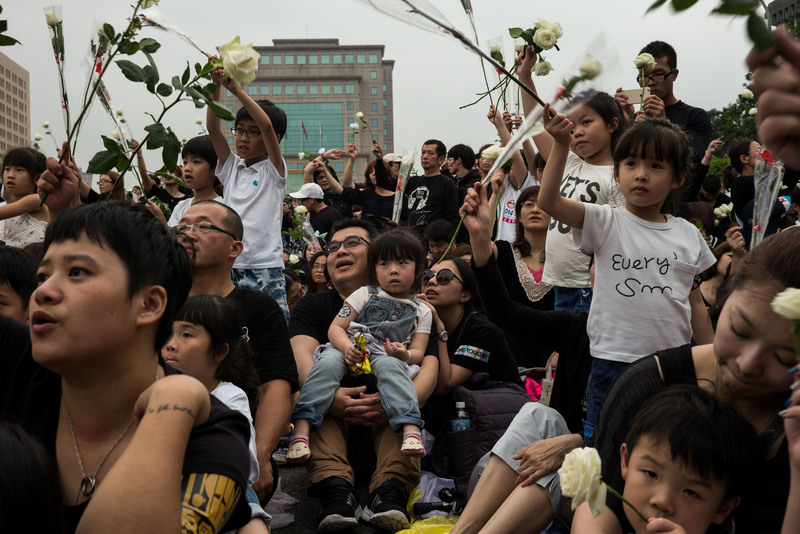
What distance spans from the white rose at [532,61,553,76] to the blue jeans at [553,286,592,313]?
1401 mm

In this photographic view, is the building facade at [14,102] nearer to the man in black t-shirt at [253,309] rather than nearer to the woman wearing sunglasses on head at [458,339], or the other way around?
the man in black t-shirt at [253,309]

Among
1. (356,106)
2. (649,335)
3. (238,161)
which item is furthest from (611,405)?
(356,106)

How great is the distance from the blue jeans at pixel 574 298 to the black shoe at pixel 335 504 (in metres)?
1.55

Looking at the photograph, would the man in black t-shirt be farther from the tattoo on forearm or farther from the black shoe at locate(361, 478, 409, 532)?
the tattoo on forearm

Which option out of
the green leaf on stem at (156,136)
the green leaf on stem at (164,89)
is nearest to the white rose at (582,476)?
the green leaf on stem at (156,136)

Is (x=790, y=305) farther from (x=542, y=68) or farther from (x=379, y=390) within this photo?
(x=379, y=390)

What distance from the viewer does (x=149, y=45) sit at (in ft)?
9.87

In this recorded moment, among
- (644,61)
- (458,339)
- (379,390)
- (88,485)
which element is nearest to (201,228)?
(379,390)

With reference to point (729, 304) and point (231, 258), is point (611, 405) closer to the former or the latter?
point (729, 304)

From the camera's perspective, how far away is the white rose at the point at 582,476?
1728mm

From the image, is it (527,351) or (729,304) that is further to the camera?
(527,351)

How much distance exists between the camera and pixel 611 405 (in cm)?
258

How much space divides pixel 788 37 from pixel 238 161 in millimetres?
4508

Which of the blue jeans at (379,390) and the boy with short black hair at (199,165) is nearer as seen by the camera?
the blue jeans at (379,390)
